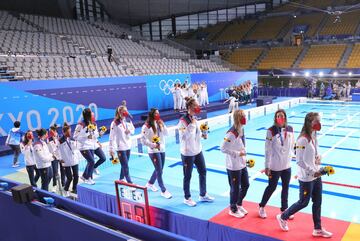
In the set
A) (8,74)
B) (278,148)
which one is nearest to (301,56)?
(8,74)

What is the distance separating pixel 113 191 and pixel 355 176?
5347 millimetres

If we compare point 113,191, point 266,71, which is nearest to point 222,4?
point 266,71

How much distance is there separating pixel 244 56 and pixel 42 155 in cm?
2790

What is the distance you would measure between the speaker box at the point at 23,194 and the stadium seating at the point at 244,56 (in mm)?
27686

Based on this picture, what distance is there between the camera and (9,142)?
29.8 ft

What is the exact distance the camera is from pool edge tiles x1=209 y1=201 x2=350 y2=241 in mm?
3822

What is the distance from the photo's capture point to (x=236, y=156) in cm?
432

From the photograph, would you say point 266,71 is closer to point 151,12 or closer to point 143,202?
point 151,12

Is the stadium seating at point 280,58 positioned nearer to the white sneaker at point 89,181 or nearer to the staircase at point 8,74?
the staircase at point 8,74

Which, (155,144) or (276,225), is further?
(155,144)

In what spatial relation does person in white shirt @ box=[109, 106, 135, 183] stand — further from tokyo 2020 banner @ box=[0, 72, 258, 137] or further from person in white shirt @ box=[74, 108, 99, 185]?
tokyo 2020 banner @ box=[0, 72, 258, 137]

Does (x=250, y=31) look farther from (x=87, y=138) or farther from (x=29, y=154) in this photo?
(x=29, y=154)

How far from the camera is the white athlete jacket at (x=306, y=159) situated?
3.74 meters

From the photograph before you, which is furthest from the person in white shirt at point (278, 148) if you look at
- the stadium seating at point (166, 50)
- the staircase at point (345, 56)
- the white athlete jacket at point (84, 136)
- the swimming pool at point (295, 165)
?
the staircase at point (345, 56)
